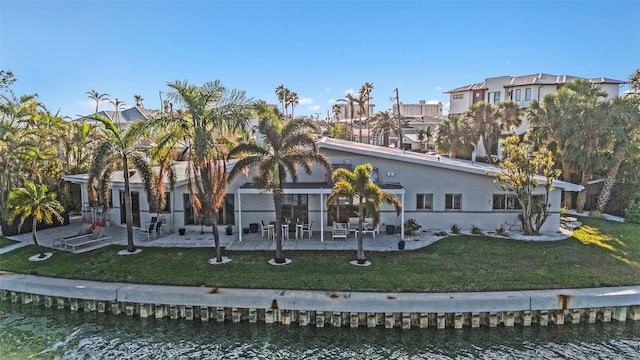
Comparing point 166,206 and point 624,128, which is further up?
point 624,128

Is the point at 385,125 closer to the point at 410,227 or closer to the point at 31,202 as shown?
the point at 410,227

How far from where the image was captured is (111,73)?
2411cm

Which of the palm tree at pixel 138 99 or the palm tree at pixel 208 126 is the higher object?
the palm tree at pixel 138 99

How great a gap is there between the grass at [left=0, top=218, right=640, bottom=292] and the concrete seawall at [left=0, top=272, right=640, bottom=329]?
0.54 metres

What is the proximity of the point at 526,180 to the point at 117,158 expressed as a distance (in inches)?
687

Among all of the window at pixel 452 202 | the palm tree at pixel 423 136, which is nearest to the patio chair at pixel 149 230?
the window at pixel 452 202

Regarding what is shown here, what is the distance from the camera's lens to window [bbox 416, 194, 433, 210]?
2003 centimetres

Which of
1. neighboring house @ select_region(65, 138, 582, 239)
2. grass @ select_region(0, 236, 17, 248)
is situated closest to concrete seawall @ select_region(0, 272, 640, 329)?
neighboring house @ select_region(65, 138, 582, 239)

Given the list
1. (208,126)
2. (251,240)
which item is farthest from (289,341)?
(208,126)

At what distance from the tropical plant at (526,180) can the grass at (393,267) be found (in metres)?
1.52

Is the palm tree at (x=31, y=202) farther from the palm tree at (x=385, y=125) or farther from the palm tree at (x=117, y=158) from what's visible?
the palm tree at (x=385, y=125)

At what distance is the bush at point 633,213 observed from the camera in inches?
873

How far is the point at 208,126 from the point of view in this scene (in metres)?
14.6

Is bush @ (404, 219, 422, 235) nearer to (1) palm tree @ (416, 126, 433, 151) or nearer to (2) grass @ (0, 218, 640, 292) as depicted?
(2) grass @ (0, 218, 640, 292)
